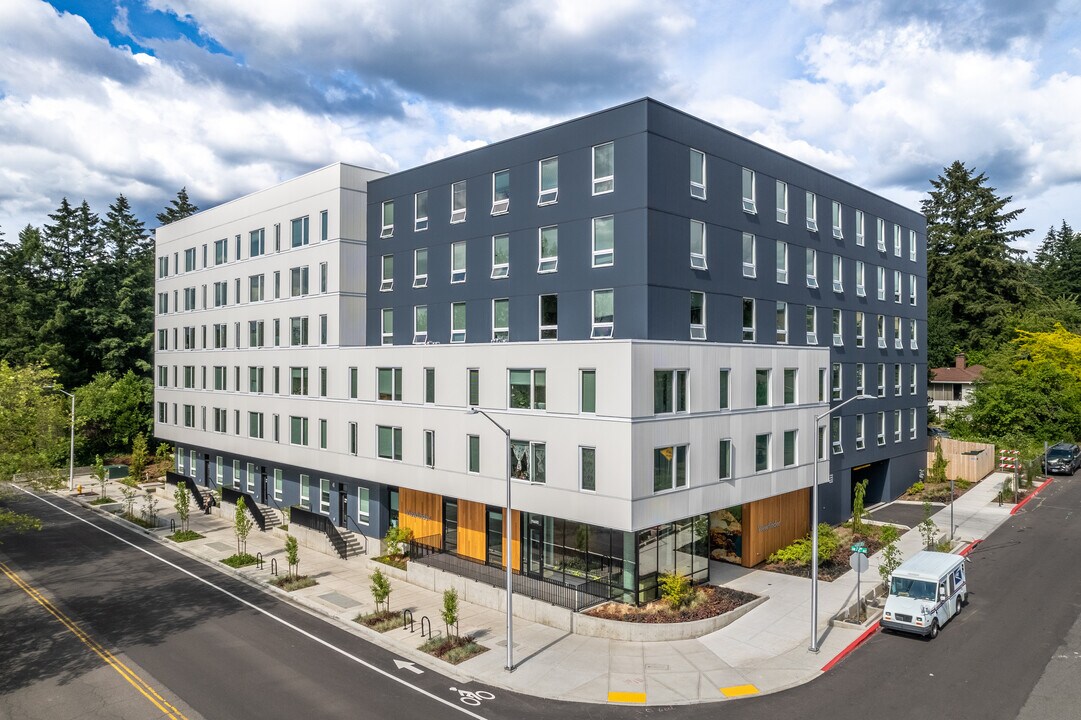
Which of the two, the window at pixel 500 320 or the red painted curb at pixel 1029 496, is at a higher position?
the window at pixel 500 320

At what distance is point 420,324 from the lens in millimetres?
35938

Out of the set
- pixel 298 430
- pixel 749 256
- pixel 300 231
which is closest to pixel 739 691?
pixel 749 256

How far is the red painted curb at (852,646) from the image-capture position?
72.0ft

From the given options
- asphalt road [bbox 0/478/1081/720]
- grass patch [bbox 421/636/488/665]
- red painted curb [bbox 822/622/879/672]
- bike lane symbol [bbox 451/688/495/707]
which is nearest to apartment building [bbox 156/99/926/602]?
grass patch [bbox 421/636/488/665]

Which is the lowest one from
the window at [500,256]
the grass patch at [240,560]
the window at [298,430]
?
the grass patch at [240,560]

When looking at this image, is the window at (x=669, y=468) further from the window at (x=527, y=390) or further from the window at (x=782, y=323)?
the window at (x=782, y=323)

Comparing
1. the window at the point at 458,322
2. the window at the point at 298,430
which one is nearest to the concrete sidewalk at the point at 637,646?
the window at the point at 298,430

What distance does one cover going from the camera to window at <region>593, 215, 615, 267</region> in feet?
91.3

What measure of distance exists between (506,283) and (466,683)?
1721 cm

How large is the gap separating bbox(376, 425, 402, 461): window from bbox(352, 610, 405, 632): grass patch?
9.17 meters

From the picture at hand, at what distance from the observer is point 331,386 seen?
38.5 metres

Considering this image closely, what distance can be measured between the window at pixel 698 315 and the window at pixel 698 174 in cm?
422

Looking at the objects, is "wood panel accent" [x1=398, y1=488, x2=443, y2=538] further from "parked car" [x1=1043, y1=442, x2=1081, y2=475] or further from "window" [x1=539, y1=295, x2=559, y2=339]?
"parked car" [x1=1043, y1=442, x2=1081, y2=475]

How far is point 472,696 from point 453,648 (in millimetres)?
3175
